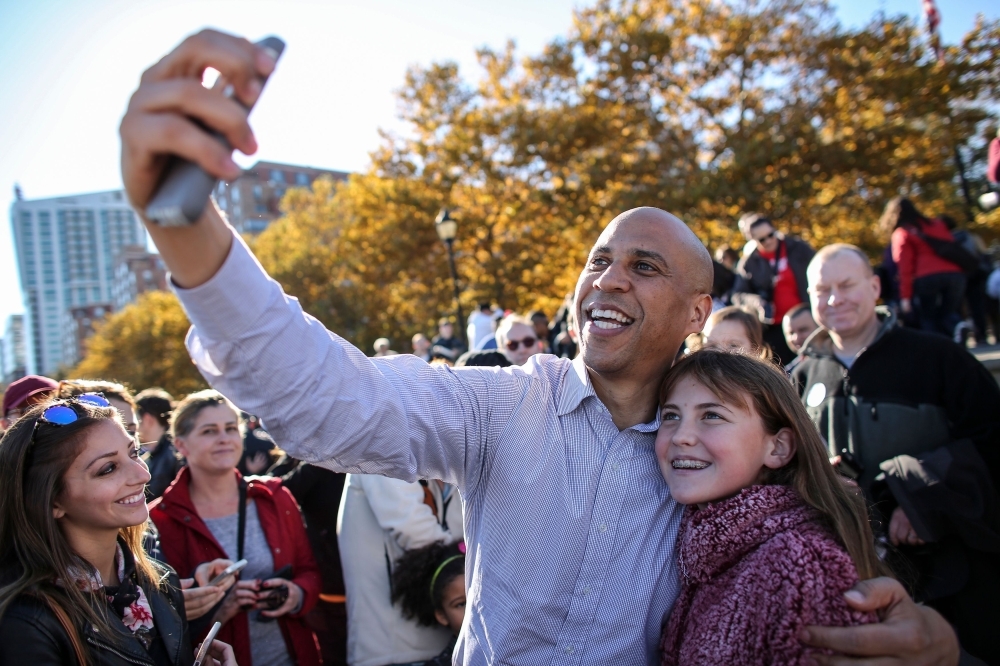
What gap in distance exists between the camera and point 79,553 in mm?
2668

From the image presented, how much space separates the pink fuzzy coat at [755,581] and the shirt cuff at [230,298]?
134cm

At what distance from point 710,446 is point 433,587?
2295 millimetres

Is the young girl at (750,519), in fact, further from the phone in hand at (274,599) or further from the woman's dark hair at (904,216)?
the woman's dark hair at (904,216)

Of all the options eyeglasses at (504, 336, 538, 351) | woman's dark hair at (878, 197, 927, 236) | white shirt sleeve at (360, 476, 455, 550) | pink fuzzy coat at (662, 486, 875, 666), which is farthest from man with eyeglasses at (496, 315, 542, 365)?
woman's dark hair at (878, 197, 927, 236)

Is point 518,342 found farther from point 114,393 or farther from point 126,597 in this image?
point 126,597

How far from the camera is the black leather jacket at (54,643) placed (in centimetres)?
224

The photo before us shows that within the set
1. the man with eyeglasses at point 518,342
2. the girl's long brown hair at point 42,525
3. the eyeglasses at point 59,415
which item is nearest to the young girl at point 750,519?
the girl's long brown hair at point 42,525

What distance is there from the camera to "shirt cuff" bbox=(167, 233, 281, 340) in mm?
1264

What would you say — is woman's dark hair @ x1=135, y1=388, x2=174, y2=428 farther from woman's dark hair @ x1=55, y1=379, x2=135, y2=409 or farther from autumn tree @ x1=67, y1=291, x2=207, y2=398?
autumn tree @ x1=67, y1=291, x2=207, y2=398

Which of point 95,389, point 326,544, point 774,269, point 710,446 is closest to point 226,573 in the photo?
point 95,389

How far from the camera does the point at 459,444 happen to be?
6.23ft

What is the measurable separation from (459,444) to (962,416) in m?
2.65

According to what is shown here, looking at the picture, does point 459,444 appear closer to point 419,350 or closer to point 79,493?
point 79,493

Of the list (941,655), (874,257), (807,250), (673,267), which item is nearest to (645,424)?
(673,267)
